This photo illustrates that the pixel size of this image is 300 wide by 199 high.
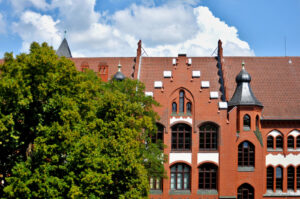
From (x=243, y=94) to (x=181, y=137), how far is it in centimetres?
656

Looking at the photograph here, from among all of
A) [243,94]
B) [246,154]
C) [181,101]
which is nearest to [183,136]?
[181,101]

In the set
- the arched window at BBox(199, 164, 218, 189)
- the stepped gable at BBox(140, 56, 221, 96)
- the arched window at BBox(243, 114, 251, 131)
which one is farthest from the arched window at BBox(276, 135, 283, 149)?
the stepped gable at BBox(140, 56, 221, 96)

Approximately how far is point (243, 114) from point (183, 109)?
16.8ft

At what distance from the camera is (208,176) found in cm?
2886

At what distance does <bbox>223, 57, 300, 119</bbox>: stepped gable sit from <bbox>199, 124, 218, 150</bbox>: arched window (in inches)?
180

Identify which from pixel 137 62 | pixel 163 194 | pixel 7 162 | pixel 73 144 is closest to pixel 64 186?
pixel 73 144

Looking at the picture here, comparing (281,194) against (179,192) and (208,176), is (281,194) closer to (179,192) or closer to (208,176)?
(208,176)

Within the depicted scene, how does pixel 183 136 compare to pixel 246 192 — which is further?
pixel 183 136

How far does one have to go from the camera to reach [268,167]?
101ft

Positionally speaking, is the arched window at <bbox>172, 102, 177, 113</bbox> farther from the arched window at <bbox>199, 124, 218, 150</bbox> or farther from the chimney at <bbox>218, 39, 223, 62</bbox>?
the chimney at <bbox>218, 39, 223, 62</bbox>

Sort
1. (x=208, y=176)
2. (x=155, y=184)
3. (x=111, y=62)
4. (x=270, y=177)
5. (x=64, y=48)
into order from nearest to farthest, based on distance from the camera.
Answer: (x=208, y=176) → (x=155, y=184) → (x=270, y=177) → (x=111, y=62) → (x=64, y=48)

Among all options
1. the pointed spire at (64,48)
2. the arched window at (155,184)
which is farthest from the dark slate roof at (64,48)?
the arched window at (155,184)

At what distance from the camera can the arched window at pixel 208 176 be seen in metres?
→ 28.7

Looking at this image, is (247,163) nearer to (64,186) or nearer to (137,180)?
(137,180)
